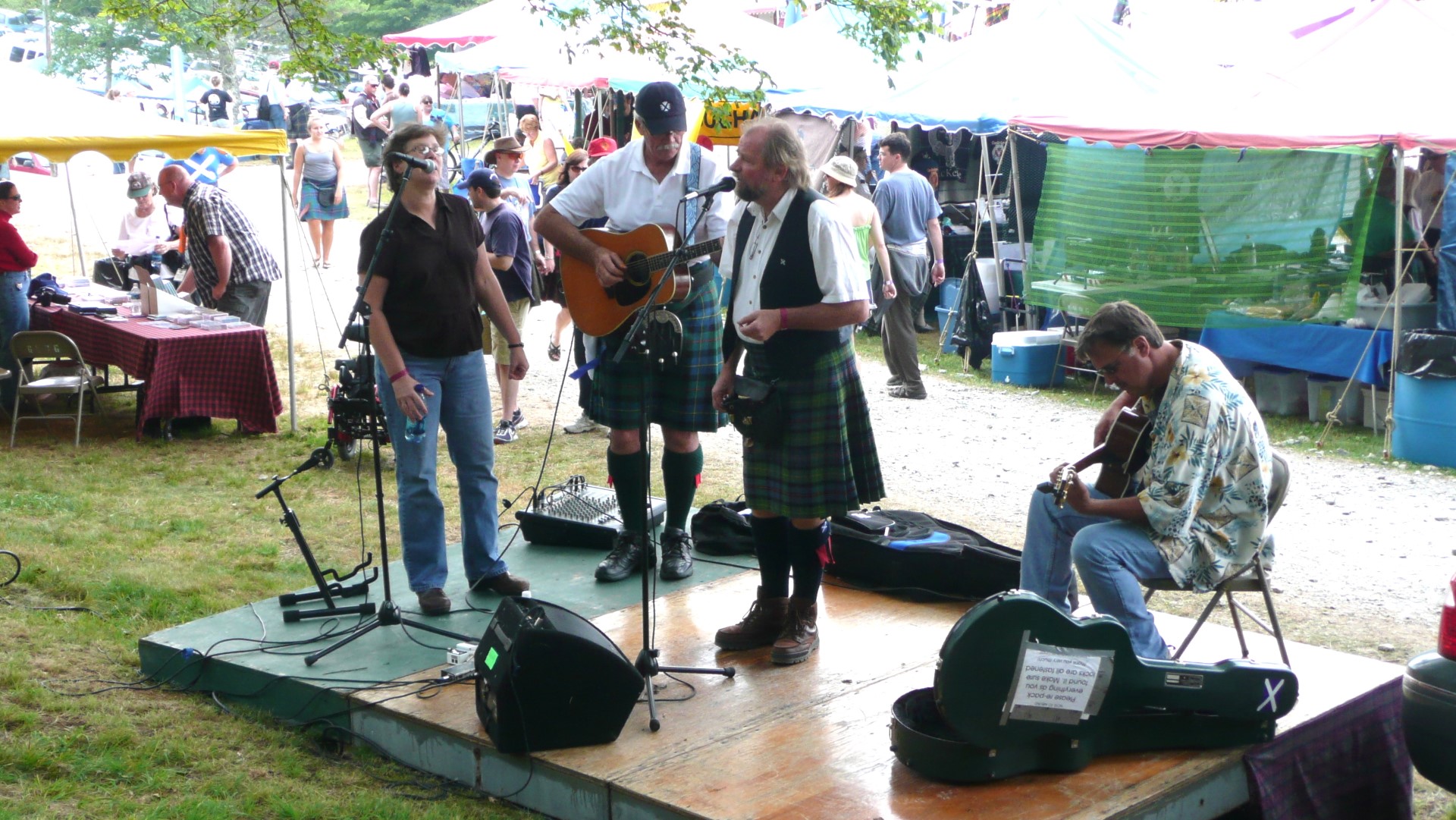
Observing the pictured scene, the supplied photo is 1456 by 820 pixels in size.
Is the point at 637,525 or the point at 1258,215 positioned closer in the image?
the point at 637,525

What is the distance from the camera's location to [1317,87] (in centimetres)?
958

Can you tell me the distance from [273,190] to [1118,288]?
54.9ft

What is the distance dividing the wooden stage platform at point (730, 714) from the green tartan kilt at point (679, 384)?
2.17ft

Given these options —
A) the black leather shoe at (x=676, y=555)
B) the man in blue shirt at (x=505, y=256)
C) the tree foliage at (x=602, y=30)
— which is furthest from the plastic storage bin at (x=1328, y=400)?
the black leather shoe at (x=676, y=555)

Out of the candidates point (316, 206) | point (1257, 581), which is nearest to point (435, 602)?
point (1257, 581)

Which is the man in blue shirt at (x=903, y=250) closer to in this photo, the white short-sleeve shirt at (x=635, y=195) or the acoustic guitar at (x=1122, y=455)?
the white short-sleeve shirt at (x=635, y=195)

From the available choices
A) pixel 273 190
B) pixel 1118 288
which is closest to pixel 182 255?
pixel 1118 288

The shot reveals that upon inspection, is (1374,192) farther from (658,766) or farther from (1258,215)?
(658,766)

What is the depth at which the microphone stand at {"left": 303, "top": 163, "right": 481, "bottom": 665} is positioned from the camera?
4.39m

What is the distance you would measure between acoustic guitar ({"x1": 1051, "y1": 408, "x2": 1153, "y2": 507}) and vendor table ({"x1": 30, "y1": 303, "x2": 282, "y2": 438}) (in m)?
6.05

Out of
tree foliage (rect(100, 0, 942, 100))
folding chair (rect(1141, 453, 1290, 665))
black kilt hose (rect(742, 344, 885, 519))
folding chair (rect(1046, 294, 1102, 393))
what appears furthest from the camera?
folding chair (rect(1046, 294, 1102, 393))

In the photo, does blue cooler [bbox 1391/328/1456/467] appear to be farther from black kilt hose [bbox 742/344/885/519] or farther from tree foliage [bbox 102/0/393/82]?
tree foliage [bbox 102/0/393/82]

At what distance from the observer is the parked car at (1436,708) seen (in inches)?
129

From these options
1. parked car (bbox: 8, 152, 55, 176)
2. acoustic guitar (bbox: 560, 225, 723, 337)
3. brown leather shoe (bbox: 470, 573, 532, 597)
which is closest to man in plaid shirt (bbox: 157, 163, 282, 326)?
acoustic guitar (bbox: 560, 225, 723, 337)
